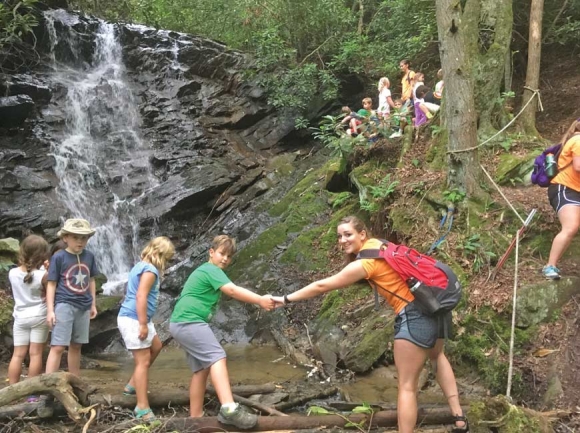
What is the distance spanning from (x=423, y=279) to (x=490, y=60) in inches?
235

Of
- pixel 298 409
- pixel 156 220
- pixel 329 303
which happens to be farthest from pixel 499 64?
pixel 156 220

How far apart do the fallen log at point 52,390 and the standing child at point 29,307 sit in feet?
3.35

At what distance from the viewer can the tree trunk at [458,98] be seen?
686 cm

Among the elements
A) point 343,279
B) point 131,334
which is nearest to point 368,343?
point 343,279

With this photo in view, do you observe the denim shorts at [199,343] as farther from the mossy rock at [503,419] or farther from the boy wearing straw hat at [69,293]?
the mossy rock at [503,419]

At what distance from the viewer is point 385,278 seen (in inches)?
141

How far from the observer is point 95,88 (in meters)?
16.7

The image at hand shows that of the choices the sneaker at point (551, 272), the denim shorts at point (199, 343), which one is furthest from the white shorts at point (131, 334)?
the sneaker at point (551, 272)

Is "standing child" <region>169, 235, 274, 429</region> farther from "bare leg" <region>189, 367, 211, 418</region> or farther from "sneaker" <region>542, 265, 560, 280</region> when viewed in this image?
"sneaker" <region>542, 265, 560, 280</region>

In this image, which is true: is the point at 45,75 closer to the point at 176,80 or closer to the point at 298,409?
the point at 176,80

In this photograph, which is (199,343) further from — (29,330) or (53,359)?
(29,330)

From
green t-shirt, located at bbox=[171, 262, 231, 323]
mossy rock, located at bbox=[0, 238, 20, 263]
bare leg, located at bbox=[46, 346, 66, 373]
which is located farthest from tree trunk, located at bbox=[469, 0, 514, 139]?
mossy rock, located at bbox=[0, 238, 20, 263]

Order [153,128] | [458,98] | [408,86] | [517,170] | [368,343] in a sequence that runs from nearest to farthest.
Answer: [368,343], [458,98], [517,170], [408,86], [153,128]

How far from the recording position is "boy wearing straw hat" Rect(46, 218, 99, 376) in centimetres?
475
